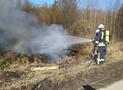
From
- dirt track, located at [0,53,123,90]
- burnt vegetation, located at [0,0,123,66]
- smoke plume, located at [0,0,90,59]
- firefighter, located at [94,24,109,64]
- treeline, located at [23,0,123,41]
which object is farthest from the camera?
treeline, located at [23,0,123,41]

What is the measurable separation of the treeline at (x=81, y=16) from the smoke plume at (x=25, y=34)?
123 centimetres

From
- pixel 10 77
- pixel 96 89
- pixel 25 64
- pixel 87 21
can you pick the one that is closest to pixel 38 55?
pixel 25 64

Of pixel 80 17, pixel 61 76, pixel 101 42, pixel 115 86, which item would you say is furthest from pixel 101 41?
pixel 80 17

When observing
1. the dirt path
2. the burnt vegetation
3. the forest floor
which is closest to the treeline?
the burnt vegetation

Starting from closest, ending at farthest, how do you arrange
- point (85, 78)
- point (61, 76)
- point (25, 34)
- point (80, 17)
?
point (61, 76) < point (85, 78) < point (25, 34) < point (80, 17)

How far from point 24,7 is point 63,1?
5950 millimetres

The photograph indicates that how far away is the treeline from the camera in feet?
52.4

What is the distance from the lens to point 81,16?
18.1 meters

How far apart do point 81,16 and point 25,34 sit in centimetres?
674

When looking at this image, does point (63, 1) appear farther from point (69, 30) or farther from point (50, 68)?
point (50, 68)

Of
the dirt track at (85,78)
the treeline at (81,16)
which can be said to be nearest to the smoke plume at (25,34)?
the treeline at (81,16)

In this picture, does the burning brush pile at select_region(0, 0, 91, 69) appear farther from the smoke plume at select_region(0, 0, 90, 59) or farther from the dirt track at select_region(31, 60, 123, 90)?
the dirt track at select_region(31, 60, 123, 90)

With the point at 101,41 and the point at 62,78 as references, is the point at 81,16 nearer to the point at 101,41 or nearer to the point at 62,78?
the point at 101,41

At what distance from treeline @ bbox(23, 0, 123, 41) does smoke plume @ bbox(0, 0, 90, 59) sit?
1.23 metres
